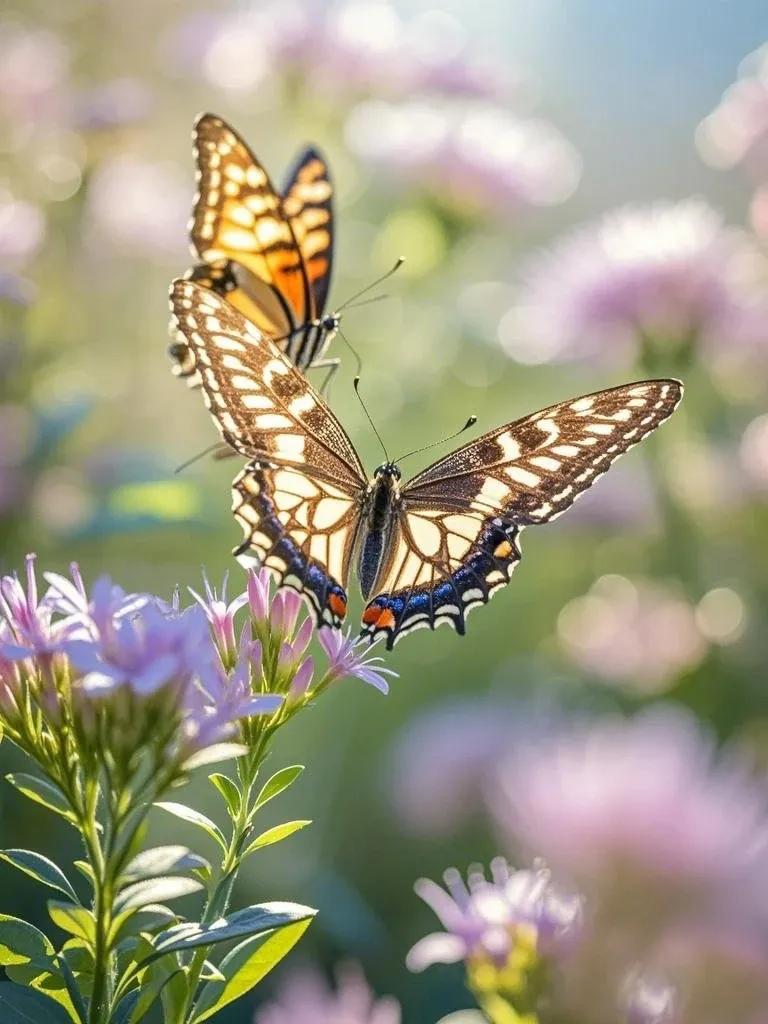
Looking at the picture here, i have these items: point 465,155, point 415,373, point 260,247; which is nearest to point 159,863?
point 260,247

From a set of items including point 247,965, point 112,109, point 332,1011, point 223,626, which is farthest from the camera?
point 112,109

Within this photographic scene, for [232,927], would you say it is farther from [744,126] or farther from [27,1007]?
[744,126]

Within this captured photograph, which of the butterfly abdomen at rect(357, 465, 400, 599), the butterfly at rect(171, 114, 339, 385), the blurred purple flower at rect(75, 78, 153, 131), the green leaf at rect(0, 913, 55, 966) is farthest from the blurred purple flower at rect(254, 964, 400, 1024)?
the blurred purple flower at rect(75, 78, 153, 131)

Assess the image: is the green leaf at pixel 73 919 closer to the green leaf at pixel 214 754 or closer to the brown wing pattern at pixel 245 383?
the green leaf at pixel 214 754

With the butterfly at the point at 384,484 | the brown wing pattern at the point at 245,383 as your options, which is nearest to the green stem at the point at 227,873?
the butterfly at the point at 384,484

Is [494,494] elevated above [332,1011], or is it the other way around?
[494,494]

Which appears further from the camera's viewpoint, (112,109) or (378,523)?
(112,109)
